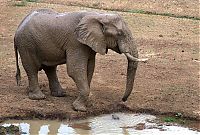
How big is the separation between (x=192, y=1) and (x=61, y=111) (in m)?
14.5

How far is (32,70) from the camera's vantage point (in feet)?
32.6

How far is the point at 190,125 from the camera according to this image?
9.45m

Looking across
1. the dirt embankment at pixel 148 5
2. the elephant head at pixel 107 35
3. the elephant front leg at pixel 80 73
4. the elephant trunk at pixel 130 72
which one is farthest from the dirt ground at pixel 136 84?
the dirt embankment at pixel 148 5

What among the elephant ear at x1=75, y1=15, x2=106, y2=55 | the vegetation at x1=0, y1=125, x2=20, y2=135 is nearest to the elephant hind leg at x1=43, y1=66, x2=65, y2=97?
the elephant ear at x1=75, y1=15, x2=106, y2=55

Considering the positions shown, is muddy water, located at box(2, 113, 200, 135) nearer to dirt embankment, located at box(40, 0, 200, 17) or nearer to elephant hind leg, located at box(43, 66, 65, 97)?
elephant hind leg, located at box(43, 66, 65, 97)

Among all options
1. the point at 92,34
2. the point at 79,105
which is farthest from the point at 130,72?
the point at 79,105

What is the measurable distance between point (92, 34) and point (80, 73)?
26.1 inches

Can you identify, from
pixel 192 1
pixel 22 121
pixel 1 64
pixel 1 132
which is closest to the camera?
pixel 1 132

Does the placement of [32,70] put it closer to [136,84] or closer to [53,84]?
[53,84]

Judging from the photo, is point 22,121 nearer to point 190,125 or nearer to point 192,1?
point 190,125

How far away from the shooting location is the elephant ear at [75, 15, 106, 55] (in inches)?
368

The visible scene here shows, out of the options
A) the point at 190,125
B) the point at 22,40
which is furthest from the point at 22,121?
the point at 190,125

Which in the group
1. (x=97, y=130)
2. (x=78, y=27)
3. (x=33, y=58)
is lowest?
(x=97, y=130)

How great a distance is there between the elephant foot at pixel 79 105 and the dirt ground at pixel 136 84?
8 centimetres
